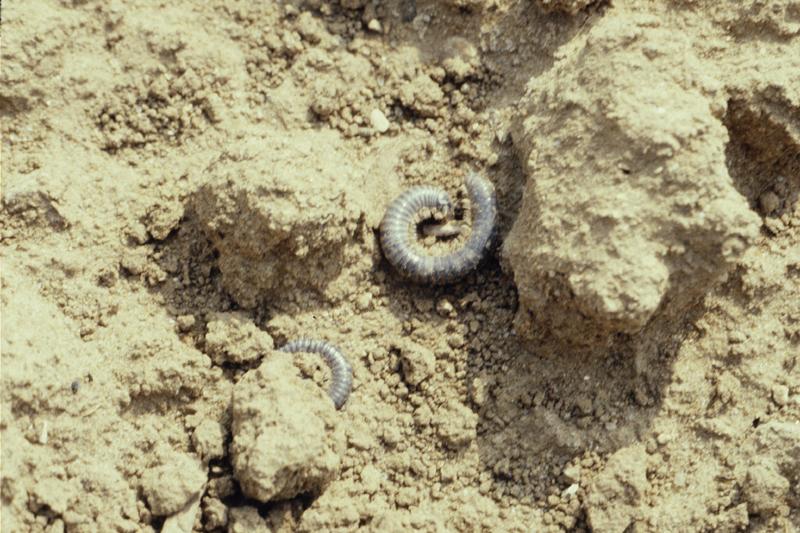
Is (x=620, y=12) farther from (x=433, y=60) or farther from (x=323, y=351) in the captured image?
(x=323, y=351)

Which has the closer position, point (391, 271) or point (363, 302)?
point (363, 302)

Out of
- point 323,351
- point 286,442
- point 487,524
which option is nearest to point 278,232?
point 323,351

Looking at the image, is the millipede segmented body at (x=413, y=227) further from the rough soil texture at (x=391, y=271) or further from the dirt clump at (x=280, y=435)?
the dirt clump at (x=280, y=435)

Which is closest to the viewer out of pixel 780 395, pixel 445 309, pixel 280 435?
pixel 280 435

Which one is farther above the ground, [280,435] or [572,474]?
[572,474]

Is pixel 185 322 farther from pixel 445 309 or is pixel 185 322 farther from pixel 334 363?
pixel 445 309

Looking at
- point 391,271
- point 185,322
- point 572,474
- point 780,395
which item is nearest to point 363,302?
point 391,271

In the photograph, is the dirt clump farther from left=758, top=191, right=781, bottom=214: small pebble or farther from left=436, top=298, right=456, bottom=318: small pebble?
left=758, top=191, right=781, bottom=214: small pebble
